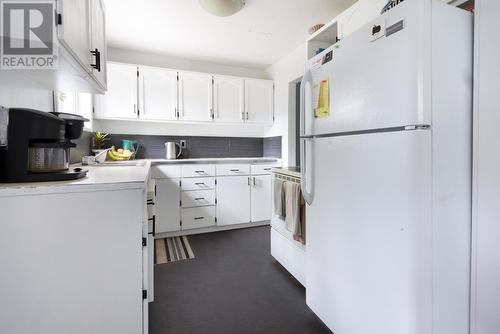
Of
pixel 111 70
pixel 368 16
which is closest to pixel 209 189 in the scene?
pixel 111 70

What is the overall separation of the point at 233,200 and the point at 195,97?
4.94 ft

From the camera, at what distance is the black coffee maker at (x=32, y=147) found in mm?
927

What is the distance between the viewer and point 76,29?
1.11m

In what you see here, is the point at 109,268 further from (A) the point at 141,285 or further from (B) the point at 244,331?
(B) the point at 244,331

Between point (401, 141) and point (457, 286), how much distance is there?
63cm

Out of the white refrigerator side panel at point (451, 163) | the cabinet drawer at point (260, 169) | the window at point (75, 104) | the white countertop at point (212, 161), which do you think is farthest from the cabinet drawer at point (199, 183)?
the white refrigerator side panel at point (451, 163)

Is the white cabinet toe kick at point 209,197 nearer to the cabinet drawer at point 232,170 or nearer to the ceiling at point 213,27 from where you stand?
the cabinet drawer at point 232,170

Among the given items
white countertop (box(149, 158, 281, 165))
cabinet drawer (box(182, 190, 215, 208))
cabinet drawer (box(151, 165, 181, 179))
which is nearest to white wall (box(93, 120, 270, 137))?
white countertop (box(149, 158, 281, 165))

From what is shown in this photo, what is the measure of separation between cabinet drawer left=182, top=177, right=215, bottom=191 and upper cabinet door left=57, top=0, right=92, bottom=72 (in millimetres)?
1913

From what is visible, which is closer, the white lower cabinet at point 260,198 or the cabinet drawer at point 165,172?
the cabinet drawer at point 165,172

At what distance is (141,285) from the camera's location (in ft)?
3.41

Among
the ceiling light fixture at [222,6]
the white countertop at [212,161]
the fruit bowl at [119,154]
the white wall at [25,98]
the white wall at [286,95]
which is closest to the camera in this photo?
the white wall at [25,98]

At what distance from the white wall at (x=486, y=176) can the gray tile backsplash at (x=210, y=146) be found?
277 centimetres

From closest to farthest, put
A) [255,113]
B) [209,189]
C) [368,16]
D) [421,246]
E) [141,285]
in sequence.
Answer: [421,246], [141,285], [368,16], [209,189], [255,113]
